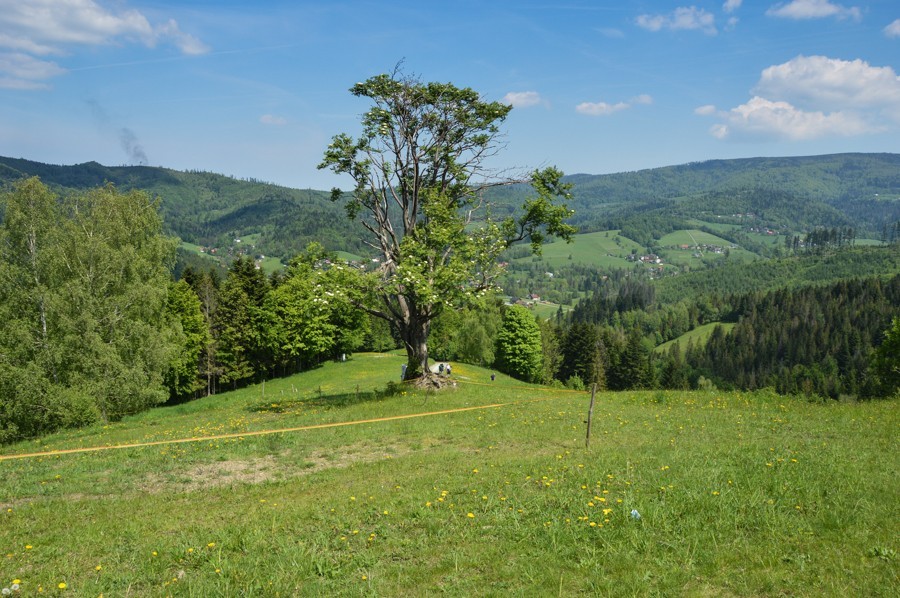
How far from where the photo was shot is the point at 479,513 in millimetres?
11141

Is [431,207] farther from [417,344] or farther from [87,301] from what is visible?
[87,301]

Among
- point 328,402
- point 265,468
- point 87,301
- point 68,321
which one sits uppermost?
point 87,301

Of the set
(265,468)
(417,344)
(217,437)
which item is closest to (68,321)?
(217,437)

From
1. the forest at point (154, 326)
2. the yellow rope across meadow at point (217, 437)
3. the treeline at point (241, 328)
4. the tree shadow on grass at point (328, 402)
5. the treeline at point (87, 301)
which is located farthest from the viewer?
the treeline at point (241, 328)

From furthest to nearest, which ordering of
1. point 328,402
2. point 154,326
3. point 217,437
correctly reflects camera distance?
1. point 154,326
2. point 328,402
3. point 217,437

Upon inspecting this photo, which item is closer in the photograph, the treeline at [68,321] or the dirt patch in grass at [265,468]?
the dirt patch in grass at [265,468]

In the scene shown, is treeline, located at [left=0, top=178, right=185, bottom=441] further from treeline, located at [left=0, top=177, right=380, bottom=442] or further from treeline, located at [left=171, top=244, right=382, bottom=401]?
treeline, located at [left=171, top=244, right=382, bottom=401]

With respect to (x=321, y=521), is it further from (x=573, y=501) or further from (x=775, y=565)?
(x=775, y=565)

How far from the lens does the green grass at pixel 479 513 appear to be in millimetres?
8570

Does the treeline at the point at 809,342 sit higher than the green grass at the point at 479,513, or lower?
lower

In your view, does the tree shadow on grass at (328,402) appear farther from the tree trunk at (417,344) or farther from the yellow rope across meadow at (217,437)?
the yellow rope across meadow at (217,437)

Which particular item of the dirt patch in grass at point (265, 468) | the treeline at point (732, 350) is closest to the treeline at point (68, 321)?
the dirt patch in grass at point (265, 468)

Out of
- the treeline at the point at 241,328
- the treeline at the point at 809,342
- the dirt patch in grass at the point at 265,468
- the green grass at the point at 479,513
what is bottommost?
the treeline at the point at 809,342

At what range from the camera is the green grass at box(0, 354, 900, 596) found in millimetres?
8570
